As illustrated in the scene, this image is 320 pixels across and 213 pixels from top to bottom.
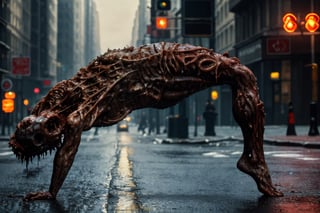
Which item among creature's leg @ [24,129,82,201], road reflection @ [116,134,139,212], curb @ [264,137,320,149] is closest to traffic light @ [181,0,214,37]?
curb @ [264,137,320,149]

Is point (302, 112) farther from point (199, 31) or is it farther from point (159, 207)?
point (159, 207)

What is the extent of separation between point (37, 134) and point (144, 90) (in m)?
1.27

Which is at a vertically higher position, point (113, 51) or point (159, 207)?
point (113, 51)

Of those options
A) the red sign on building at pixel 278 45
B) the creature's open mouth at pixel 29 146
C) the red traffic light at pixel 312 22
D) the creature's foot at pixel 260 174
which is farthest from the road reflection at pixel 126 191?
the red sign on building at pixel 278 45

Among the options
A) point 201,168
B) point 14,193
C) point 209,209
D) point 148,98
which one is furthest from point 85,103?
point 201,168

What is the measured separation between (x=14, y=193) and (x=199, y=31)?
19171 mm

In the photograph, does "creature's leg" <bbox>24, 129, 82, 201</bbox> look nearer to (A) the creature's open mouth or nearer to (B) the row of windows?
(A) the creature's open mouth

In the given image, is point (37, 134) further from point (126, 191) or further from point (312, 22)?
point (312, 22)

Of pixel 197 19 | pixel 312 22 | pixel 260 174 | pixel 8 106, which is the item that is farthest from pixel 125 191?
pixel 8 106

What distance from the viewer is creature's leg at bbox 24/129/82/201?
6465mm

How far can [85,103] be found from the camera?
6.74 meters

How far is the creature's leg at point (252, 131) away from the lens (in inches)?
279

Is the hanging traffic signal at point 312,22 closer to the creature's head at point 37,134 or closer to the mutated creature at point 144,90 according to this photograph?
the mutated creature at point 144,90

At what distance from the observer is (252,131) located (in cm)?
712
